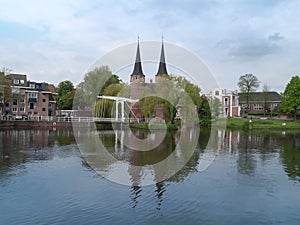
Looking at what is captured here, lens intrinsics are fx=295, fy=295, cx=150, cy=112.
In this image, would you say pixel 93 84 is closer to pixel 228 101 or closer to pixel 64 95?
pixel 64 95

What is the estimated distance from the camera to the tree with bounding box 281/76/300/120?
2337 inches

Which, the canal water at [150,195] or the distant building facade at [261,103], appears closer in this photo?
the canal water at [150,195]

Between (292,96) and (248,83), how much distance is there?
1291 cm

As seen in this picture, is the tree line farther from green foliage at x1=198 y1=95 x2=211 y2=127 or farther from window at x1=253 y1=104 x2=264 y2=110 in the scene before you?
window at x1=253 y1=104 x2=264 y2=110

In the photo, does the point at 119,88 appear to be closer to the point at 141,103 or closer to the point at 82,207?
the point at 141,103

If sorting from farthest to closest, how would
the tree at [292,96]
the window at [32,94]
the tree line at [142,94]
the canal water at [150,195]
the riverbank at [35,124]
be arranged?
the window at [32,94], the tree at [292,96], the riverbank at [35,124], the tree line at [142,94], the canal water at [150,195]

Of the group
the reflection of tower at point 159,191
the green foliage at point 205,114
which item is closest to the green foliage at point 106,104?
the green foliage at point 205,114

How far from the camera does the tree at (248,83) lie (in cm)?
7111

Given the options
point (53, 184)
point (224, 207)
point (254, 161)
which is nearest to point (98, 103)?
point (254, 161)

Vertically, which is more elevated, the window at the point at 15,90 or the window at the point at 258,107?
the window at the point at 15,90

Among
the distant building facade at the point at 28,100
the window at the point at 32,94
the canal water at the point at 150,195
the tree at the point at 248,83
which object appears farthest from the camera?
the tree at the point at 248,83

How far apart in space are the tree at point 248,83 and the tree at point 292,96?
969 cm

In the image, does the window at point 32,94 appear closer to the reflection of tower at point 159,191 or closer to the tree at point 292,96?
the tree at point 292,96

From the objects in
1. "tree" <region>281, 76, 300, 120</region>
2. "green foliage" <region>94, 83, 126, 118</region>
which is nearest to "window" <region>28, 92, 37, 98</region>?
"green foliage" <region>94, 83, 126, 118</region>
